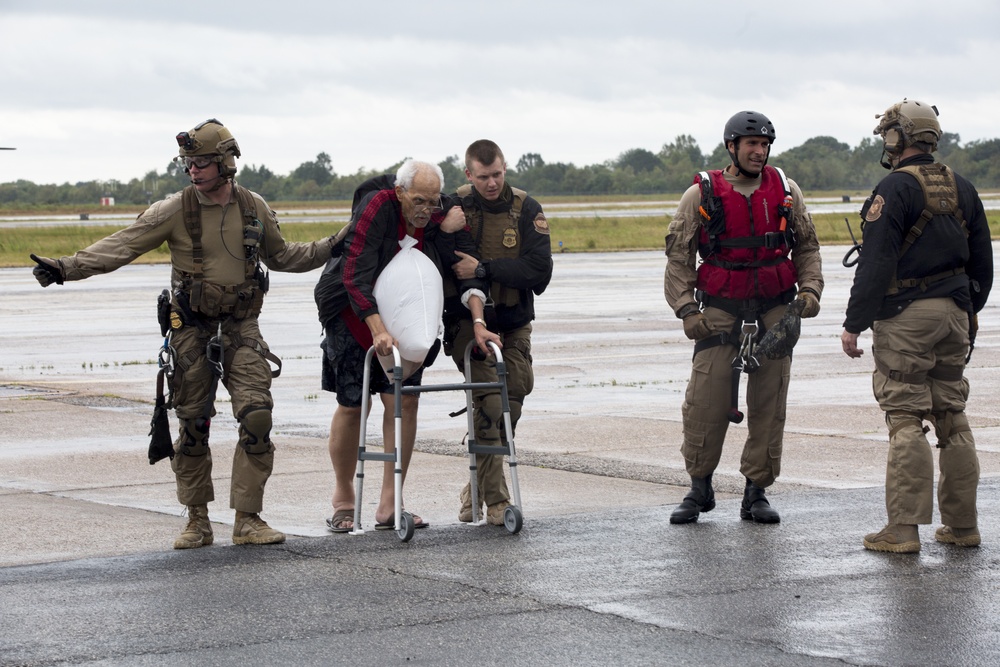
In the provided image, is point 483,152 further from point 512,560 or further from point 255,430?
point 512,560

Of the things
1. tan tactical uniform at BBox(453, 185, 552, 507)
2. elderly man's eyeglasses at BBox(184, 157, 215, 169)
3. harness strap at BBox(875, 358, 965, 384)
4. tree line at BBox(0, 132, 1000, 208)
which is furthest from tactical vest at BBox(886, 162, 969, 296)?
tree line at BBox(0, 132, 1000, 208)

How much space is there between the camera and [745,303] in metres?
7.93

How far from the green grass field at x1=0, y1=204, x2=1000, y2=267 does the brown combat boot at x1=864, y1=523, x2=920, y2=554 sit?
3614 centimetres

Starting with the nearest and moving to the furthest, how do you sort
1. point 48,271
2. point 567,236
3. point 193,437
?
point 48,271 < point 193,437 < point 567,236

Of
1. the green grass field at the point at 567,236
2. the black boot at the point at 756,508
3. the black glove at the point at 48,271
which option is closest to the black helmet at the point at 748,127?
the black boot at the point at 756,508

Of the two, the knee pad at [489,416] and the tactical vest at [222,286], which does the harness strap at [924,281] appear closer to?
the knee pad at [489,416]

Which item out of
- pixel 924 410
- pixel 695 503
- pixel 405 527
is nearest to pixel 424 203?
pixel 405 527

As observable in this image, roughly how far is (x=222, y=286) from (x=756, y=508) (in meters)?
2.92

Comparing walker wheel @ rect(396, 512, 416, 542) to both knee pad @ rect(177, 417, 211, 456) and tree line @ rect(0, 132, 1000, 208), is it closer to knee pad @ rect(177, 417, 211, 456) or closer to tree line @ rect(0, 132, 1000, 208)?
knee pad @ rect(177, 417, 211, 456)

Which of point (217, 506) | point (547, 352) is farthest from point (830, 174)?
point (217, 506)

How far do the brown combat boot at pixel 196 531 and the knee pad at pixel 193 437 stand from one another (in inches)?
10.8

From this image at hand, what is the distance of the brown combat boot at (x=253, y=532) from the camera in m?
7.39

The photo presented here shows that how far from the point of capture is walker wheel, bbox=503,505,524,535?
755cm

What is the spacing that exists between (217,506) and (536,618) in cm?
329
